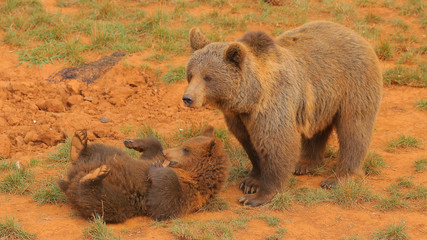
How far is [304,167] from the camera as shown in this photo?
275 inches

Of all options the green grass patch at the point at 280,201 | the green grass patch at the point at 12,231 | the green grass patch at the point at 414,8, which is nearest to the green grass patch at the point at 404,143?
the green grass patch at the point at 280,201

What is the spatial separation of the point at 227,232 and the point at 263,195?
1117 millimetres

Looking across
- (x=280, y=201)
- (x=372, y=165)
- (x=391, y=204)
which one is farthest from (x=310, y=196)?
(x=372, y=165)

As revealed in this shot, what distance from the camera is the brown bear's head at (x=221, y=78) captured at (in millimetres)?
5449

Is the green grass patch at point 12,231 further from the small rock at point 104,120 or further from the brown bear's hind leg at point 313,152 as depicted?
the brown bear's hind leg at point 313,152

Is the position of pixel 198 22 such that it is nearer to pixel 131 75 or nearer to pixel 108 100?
pixel 131 75

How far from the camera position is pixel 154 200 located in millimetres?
5262

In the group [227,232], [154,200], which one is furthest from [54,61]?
[227,232]

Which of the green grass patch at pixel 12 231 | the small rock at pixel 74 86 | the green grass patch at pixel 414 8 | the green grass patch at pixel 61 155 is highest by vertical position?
the green grass patch at pixel 414 8

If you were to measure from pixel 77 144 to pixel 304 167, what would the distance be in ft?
9.96

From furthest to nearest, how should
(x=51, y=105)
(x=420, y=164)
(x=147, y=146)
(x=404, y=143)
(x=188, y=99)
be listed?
(x=51, y=105) < (x=404, y=143) < (x=420, y=164) < (x=147, y=146) < (x=188, y=99)

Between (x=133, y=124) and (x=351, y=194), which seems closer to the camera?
(x=351, y=194)

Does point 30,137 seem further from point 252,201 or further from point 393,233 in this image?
point 393,233

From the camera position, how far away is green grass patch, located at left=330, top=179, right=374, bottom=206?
580 centimetres
